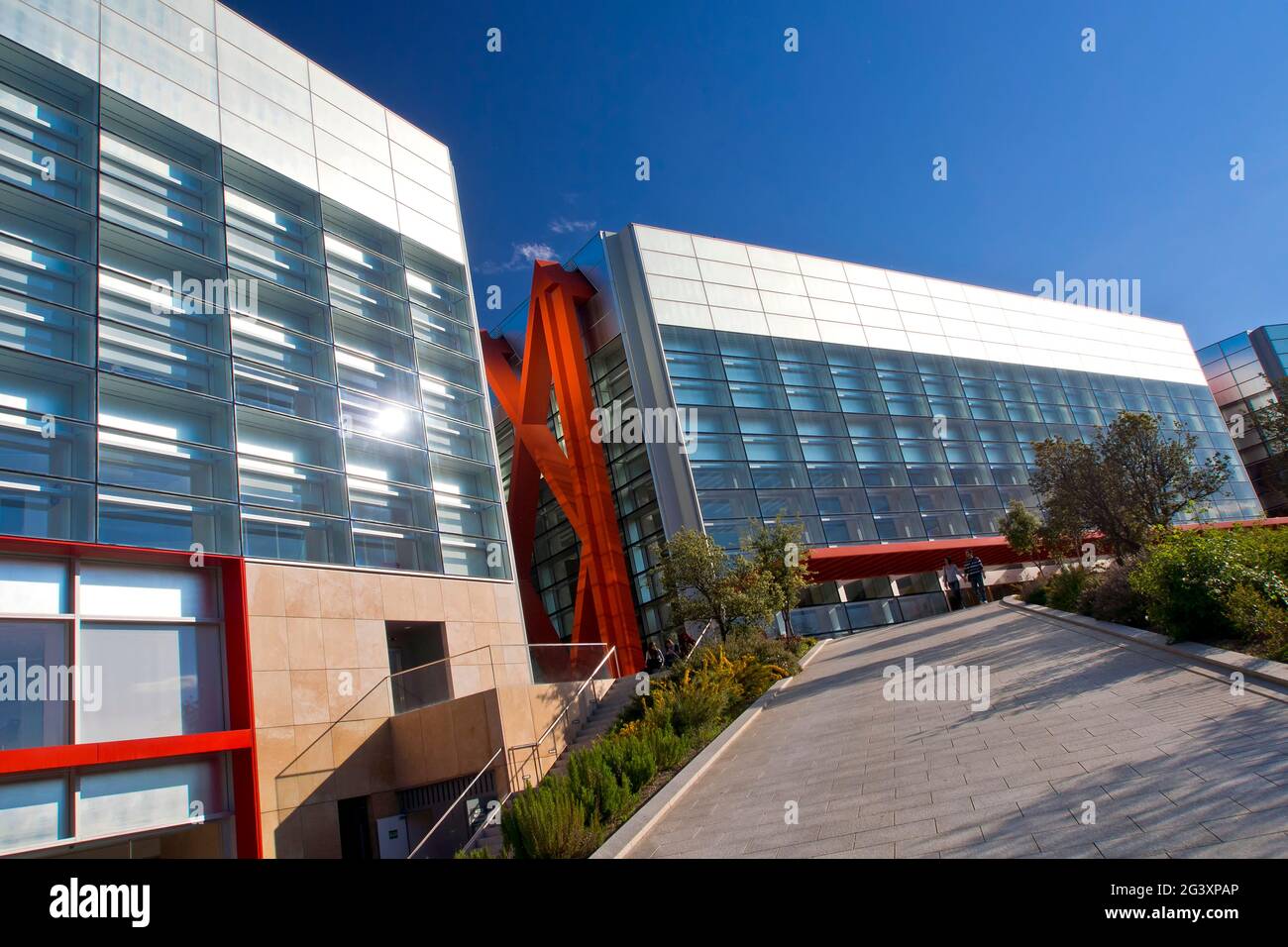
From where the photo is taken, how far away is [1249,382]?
61156mm

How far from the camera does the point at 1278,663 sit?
861 cm

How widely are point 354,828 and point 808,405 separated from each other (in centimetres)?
2634

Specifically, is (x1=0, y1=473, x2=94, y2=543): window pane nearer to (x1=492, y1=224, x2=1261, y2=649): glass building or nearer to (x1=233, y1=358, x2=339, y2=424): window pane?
(x1=233, y1=358, x2=339, y2=424): window pane

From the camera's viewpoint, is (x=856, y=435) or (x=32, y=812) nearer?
(x=32, y=812)

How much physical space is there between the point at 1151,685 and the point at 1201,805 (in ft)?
15.2

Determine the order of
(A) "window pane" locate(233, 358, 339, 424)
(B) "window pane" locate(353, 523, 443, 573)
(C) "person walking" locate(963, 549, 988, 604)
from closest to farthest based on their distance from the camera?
(A) "window pane" locate(233, 358, 339, 424), (B) "window pane" locate(353, 523, 443, 573), (C) "person walking" locate(963, 549, 988, 604)

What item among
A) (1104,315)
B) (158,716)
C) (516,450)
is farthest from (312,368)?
(1104,315)

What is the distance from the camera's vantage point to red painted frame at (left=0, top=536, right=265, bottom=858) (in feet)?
41.8

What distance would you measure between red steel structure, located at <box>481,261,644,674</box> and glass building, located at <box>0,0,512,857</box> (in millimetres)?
9305

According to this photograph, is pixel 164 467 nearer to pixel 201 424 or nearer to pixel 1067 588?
pixel 201 424

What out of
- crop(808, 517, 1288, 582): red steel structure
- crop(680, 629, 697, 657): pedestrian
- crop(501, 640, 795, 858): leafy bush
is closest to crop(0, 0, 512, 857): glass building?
crop(680, 629, 697, 657): pedestrian

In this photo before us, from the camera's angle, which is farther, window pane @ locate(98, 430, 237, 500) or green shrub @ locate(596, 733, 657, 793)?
window pane @ locate(98, 430, 237, 500)

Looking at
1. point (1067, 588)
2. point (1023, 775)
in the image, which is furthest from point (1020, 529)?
point (1023, 775)
